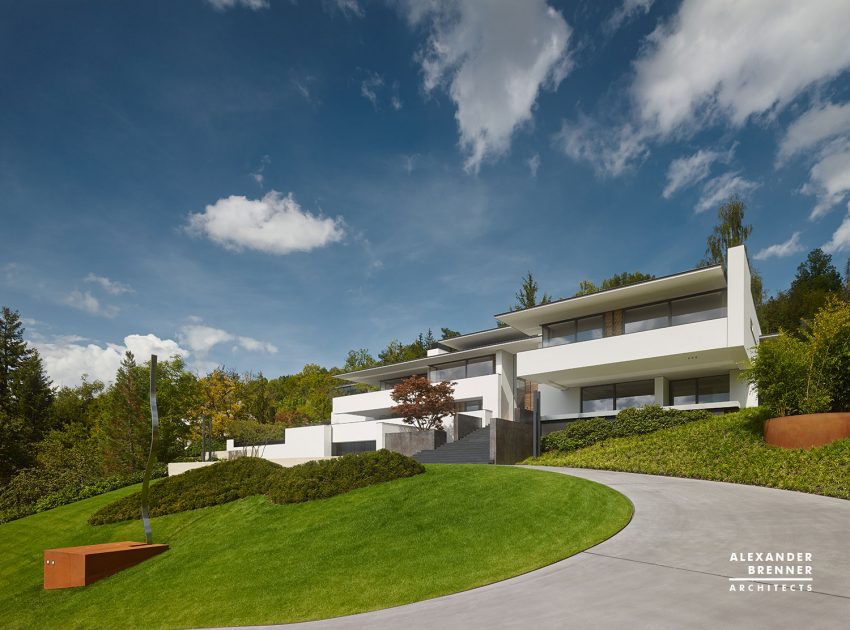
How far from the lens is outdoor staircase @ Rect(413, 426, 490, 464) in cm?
2027

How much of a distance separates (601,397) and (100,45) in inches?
928

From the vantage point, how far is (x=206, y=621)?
23.5 ft

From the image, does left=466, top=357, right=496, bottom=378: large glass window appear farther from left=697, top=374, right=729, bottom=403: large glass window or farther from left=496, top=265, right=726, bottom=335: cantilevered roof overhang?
left=697, top=374, right=729, bottom=403: large glass window

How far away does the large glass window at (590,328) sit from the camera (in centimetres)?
2470

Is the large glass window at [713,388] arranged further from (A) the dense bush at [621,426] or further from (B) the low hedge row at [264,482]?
(B) the low hedge row at [264,482]

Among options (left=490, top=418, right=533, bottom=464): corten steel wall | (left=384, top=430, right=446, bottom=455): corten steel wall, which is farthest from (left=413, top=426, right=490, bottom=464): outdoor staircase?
(left=490, top=418, right=533, bottom=464): corten steel wall

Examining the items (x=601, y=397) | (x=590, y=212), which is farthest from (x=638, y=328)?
(x=590, y=212)

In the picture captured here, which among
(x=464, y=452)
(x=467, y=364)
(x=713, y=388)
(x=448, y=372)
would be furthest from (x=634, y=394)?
(x=448, y=372)

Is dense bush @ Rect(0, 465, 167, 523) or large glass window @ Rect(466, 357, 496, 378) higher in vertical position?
large glass window @ Rect(466, 357, 496, 378)

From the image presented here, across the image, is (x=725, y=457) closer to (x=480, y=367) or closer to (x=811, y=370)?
(x=811, y=370)

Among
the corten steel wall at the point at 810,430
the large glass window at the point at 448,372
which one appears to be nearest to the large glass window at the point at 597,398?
the large glass window at the point at 448,372

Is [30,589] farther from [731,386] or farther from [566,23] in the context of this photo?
[731,386]

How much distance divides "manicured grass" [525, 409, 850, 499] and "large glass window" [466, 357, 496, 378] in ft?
32.5

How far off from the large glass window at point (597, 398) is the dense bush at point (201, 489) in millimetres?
15666
